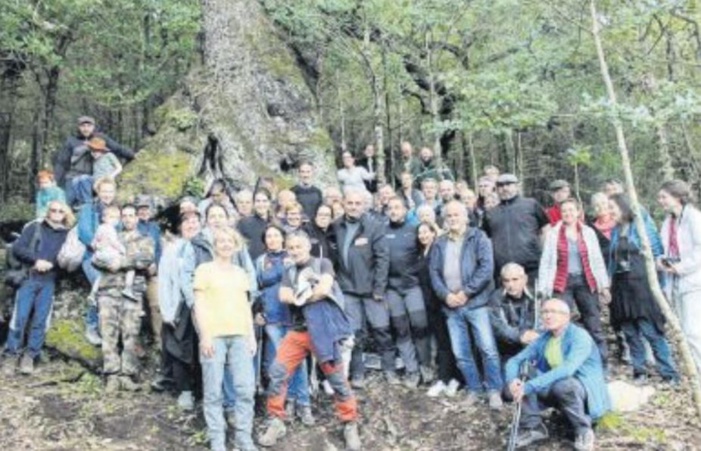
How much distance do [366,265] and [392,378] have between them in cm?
133

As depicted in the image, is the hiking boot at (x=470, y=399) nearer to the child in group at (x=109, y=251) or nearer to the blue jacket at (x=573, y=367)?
the blue jacket at (x=573, y=367)

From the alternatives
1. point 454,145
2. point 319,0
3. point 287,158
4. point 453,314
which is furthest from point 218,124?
point 454,145

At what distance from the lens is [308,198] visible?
30.7 ft

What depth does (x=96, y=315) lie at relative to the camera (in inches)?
332

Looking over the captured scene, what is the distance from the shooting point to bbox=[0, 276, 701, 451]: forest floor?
6.61 metres

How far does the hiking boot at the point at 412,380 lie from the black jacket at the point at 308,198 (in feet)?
8.60

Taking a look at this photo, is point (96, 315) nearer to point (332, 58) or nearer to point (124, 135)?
point (332, 58)

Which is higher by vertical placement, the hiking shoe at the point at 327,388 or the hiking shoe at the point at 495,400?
the hiking shoe at the point at 327,388

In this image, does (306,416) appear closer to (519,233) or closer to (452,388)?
(452,388)

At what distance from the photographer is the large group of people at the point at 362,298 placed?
6.41 meters

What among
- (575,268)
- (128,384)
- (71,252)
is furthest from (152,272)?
(575,268)

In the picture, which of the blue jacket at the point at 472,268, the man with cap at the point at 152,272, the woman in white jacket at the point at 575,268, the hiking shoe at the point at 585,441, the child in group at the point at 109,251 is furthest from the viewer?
the man with cap at the point at 152,272

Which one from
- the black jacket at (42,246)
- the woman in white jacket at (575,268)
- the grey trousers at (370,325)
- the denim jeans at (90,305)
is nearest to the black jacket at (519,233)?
the woman in white jacket at (575,268)

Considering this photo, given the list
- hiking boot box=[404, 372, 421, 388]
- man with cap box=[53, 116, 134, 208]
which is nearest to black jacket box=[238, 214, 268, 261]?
hiking boot box=[404, 372, 421, 388]
